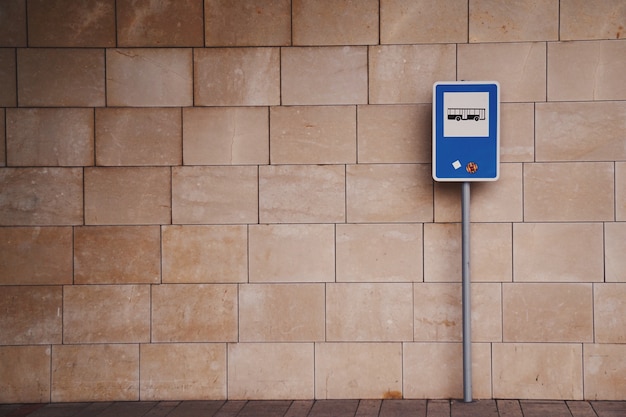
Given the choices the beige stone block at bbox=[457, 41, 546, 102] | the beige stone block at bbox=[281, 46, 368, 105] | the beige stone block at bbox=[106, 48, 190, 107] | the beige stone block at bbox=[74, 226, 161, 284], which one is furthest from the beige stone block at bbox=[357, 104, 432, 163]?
the beige stone block at bbox=[74, 226, 161, 284]

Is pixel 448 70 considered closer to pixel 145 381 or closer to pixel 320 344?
pixel 320 344

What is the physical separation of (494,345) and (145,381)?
10.6 ft

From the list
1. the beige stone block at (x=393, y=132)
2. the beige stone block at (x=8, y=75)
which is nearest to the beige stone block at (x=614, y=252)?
the beige stone block at (x=393, y=132)

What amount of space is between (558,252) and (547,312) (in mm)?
550

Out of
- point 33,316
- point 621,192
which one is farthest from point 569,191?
point 33,316

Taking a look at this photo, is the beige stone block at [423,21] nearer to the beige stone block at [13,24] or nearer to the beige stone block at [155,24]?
the beige stone block at [155,24]

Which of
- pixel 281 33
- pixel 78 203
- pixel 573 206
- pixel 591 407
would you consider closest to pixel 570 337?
pixel 591 407

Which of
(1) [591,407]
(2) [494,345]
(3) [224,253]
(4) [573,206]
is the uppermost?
(4) [573,206]

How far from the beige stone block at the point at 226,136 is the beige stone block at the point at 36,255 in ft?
4.66

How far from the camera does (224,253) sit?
653 cm

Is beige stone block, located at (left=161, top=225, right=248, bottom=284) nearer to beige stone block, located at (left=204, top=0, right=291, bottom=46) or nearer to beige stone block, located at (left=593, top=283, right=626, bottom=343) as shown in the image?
beige stone block, located at (left=204, top=0, right=291, bottom=46)

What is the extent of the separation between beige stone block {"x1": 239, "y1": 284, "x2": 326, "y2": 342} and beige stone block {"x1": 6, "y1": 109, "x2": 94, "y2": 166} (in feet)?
6.52

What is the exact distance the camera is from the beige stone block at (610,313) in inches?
247

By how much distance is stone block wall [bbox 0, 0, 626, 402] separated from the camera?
631cm
